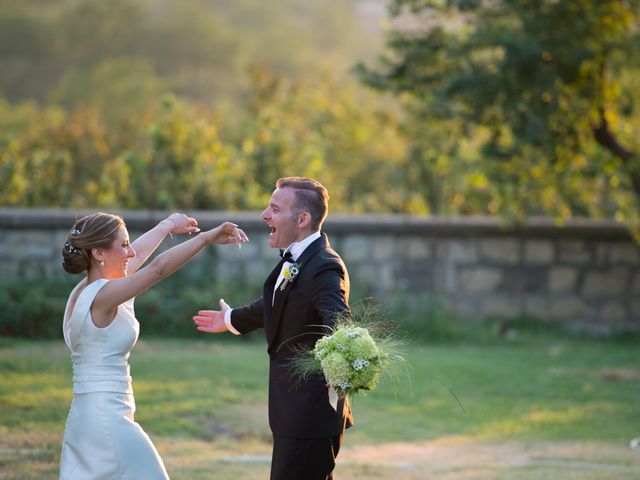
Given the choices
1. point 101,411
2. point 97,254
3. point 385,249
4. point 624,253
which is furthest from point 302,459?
point 624,253

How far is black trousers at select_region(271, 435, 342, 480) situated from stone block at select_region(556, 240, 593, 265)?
10.8 metres

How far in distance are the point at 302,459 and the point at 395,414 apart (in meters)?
5.34

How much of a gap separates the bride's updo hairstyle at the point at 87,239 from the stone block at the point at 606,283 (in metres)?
11.2

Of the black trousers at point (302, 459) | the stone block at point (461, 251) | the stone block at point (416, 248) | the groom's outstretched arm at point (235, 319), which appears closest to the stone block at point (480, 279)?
the stone block at point (461, 251)

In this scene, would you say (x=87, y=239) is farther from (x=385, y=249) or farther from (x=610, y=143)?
(x=610, y=143)

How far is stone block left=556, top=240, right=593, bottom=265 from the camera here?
49.4 ft

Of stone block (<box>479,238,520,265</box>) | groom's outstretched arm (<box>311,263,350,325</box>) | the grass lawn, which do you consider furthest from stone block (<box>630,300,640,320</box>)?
groom's outstretched arm (<box>311,263,350,325</box>)

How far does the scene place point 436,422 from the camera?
9.86 metres

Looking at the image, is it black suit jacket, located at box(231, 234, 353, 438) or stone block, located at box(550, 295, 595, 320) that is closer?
black suit jacket, located at box(231, 234, 353, 438)

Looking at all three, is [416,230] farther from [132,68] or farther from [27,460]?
[132,68]

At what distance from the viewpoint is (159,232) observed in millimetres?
5273

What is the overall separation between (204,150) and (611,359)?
22.9ft

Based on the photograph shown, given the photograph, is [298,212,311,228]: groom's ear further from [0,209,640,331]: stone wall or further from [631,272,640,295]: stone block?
[631,272,640,295]: stone block

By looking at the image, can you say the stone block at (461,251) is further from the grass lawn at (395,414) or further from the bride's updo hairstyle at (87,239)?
the bride's updo hairstyle at (87,239)
